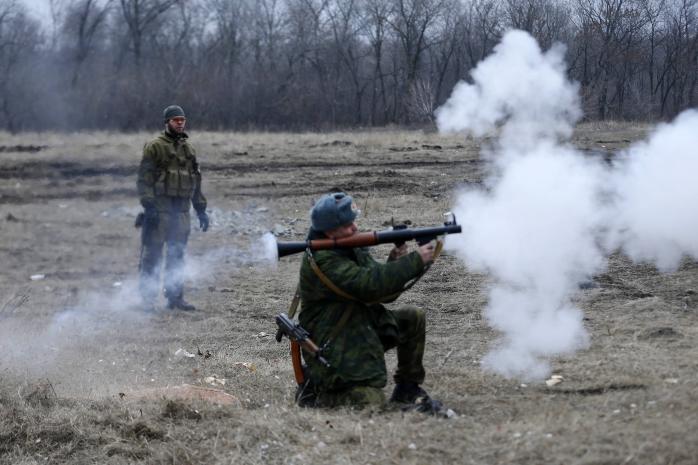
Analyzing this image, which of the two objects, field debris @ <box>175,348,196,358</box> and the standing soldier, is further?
the standing soldier

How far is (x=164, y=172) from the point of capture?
9.59 m

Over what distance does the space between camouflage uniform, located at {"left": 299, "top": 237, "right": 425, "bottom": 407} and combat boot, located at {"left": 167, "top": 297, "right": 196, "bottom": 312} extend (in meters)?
4.44

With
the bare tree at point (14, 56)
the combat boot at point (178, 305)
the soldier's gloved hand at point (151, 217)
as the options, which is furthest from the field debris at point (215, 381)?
the bare tree at point (14, 56)

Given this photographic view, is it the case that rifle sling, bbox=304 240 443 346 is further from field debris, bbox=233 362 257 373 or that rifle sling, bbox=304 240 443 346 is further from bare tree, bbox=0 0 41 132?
bare tree, bbox=0 0 41 132

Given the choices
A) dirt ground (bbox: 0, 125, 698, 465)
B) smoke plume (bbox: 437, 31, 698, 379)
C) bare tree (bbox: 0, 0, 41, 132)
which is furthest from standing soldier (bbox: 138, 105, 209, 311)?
bare tree (bbox: 0, 0, 41, 132)

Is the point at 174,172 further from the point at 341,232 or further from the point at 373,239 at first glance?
the point at 373,239

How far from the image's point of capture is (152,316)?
9.59m

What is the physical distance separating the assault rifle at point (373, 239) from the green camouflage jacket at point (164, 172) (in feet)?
14.2

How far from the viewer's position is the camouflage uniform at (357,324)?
527 cm

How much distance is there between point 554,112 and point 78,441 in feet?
32.4

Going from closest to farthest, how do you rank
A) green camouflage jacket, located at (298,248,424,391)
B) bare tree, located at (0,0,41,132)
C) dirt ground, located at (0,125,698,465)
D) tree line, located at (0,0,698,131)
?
dirt ground, located at (0,125,698,465) → green camouflage jacket, located at (298,248,424,391) → tree line, located at (0,0,698,131) → bare tree, located at (0,0,41,132)

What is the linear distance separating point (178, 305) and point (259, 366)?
9.17 ft

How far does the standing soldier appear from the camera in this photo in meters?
9.56

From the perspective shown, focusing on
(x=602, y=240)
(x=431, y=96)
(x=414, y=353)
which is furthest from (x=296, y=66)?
(x=414, y=353)
